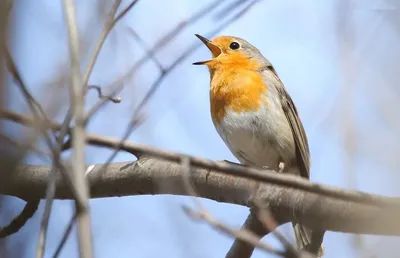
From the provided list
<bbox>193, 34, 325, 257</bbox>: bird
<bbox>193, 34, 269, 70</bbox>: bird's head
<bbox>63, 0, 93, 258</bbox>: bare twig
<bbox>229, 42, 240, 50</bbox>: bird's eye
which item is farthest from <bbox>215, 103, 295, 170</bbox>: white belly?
<bbox>63, 0, 93, 258</bbox>: bare twig

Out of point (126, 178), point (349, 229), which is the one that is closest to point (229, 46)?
point (126, 178)

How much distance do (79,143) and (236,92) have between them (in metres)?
3.88

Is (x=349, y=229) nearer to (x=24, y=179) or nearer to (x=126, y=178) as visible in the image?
(x=126, y=178)

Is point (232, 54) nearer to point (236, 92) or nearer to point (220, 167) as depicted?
point (236, 92)

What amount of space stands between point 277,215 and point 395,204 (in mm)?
1303

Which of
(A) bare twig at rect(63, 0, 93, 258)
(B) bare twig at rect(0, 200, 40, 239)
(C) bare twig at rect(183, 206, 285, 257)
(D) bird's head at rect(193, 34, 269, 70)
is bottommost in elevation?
(C) bare twig at rect(183, 206, 285, 257)

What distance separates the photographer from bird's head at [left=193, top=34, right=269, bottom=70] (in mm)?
6129

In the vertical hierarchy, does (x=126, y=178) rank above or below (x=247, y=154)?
below

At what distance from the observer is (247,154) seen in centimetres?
559

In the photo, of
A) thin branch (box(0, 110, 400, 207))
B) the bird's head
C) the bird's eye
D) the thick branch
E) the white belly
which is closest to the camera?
thin branch (box(0, 110, 400, 207))


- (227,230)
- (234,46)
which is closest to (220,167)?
(227,230)

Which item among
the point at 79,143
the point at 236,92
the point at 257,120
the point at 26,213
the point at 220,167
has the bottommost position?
the point at 220,167

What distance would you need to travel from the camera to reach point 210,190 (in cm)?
379

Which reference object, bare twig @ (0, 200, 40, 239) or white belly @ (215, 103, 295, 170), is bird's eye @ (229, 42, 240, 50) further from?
bare twig @ (0, 200, 40, 239)
